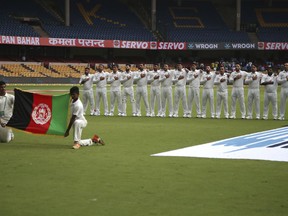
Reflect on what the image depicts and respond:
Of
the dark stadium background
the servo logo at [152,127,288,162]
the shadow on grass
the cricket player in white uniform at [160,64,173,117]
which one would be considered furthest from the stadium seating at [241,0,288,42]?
the shadow on grass

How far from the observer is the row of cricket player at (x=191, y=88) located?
22.6 meters

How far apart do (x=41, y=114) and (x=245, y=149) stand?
4.82m

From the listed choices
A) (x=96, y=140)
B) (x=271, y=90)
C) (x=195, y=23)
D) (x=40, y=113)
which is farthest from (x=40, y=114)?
(x=195, y=23)

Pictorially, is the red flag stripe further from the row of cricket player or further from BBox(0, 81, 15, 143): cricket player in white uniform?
the row of cricket player

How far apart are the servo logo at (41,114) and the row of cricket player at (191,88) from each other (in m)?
9.56

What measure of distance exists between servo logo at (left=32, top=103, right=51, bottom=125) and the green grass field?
1.87ft

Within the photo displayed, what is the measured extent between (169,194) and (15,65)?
45.7m

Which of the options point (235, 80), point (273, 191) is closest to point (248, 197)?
point (273, 191)

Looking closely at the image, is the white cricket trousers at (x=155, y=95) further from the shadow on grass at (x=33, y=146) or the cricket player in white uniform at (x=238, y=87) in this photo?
the shadow on grass at (x=33, y=146)

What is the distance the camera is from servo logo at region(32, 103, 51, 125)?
14.4 metres

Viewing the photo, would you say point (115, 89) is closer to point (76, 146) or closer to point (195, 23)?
point (76, 146)

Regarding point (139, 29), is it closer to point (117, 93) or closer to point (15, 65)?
point (15, 65)

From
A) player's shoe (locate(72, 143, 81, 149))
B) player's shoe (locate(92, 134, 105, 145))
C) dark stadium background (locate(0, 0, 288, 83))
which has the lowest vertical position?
player's shoe (locate(72, 143, 81, 149))

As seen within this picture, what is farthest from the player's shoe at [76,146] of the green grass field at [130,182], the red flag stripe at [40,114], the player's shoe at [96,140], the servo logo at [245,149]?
the servo logo at [245,149]
